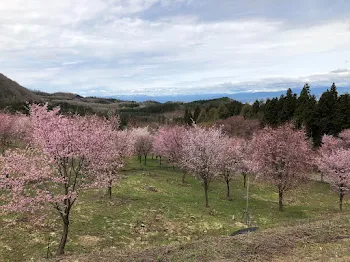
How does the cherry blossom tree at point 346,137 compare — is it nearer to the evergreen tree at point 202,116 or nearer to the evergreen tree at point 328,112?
the evergreen tree at point 328,112

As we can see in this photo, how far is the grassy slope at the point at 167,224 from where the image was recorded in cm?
1248

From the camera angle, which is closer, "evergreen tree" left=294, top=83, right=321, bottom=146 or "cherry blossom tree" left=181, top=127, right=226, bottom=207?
"cherry blossom tree" left=181, top=127, right=226, bottom=207

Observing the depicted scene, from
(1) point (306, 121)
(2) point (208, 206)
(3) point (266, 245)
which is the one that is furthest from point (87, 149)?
(1) point (306, 121)

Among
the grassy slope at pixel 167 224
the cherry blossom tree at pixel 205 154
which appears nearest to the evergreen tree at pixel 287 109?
the grassy slope at pixel 167 224

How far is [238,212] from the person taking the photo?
103 feet

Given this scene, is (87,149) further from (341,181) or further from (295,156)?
(341,181)

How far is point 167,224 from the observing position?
79.9ft

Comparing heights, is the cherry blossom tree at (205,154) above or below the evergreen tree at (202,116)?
below

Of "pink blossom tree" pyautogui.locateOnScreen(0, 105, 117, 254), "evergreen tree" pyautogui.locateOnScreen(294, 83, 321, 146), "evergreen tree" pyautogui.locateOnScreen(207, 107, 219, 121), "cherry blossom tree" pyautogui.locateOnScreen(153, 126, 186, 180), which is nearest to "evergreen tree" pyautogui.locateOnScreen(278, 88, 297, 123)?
"evergreen tree" pyautogui.locateOnScreen(294, 83, 321, 146)

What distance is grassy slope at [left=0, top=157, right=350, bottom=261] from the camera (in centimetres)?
1248

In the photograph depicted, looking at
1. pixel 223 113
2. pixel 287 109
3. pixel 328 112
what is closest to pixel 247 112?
pixel 223 113

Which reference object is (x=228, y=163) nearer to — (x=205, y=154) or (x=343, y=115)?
(x=205, y=154)

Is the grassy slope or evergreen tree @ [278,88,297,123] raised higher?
evergreen tree @ [278,88,297,123]

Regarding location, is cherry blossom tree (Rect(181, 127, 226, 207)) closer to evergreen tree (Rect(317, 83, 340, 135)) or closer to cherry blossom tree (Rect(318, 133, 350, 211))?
cherry blossom tree (Rect(318, 133, 350, 211))
